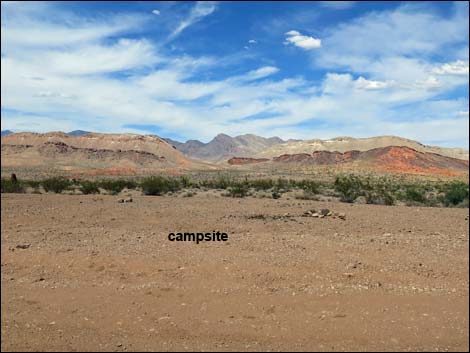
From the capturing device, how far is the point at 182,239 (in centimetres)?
1141

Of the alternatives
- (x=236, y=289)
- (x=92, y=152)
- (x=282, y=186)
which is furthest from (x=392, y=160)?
(x=236, y=289)

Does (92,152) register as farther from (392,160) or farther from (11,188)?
(11,188)

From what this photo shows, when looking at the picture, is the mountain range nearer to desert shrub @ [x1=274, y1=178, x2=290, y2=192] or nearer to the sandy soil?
desert shrub @ [x1=274, y1=178, x2=290, y2=192]

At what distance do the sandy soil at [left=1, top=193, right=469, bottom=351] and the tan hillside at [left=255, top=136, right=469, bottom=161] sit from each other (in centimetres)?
12753

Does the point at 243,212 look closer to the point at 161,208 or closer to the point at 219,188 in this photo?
the point at 161,208

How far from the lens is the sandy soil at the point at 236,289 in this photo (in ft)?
19.4

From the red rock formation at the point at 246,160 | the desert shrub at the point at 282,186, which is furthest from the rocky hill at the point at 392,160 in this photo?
the desert shrub at the point at 282,186

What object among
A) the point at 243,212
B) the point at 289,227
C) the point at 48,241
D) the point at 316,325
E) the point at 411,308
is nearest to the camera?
the point at 316,325

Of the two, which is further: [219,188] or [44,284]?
[219,188]

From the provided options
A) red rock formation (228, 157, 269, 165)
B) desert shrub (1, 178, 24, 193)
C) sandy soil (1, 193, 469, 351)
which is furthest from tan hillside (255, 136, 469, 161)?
sandy soil (1, 193, 469, 351)

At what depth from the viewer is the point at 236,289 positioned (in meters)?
7.67

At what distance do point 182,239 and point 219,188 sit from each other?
915 inches

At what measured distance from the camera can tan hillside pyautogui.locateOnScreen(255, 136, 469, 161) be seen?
444ft

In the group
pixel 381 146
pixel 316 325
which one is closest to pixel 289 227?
pixel 316 325
